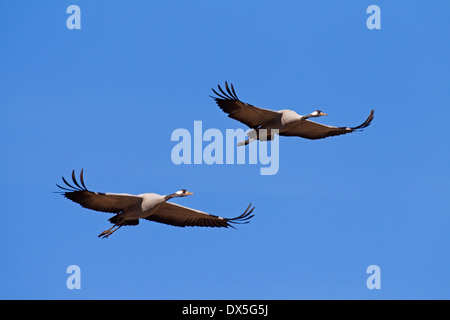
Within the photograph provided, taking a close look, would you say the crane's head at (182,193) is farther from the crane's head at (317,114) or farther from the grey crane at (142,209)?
the crane's head at (317,114)

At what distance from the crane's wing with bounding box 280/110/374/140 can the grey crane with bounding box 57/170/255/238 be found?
3.71 m

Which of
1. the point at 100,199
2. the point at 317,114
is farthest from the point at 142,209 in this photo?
the point at 317,114

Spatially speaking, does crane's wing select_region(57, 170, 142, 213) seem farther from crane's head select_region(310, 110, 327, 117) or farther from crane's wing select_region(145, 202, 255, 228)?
crane's head select_region(310, 110, 327, 117)

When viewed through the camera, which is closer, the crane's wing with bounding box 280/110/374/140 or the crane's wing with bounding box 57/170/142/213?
the crane's wing with bounding box 57/170/142/213

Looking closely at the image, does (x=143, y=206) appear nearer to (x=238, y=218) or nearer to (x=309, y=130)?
(x=238, y=218)

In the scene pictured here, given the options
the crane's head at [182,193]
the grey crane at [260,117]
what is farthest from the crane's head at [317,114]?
the crane's head at [182,193]

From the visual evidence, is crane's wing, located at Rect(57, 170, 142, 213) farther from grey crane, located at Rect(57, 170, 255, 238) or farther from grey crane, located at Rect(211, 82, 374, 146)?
grey crane, located at Rect(211, 82, 374, 146)

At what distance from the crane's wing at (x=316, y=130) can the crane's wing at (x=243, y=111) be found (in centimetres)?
131

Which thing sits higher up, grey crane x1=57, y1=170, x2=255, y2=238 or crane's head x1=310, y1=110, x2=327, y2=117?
crane's head x1=310, y1=110, x2=327, y2=117

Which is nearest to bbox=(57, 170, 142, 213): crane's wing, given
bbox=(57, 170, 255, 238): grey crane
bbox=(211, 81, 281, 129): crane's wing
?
bbox=(57, 170, 255, 238): grey crane

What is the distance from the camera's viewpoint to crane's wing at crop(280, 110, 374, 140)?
25125 millimetres

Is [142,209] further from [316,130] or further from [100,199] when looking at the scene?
[316,130]
